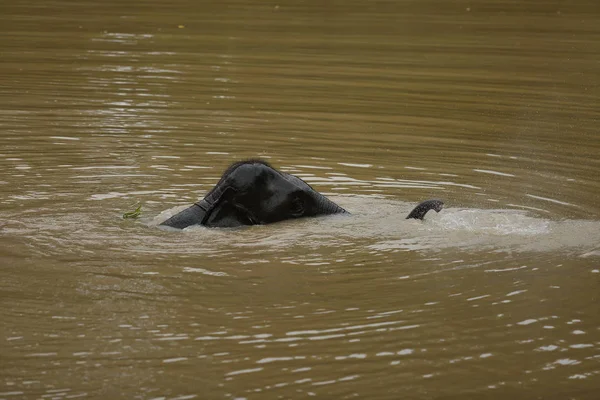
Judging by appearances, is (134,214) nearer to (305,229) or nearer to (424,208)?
(305,229)

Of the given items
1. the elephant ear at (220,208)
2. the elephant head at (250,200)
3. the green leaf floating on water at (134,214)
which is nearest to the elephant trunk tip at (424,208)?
the elephant head at (250,200)

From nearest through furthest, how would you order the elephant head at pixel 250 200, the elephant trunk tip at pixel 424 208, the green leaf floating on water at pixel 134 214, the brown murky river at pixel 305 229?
the brown murky river at pixel 305 229 → the elephant head at pixel 250 200 → the elephant trunk tip at pixel 424 208 → the green leaf floating on water at pixel 134 214

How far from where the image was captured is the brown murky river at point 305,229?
576 cm

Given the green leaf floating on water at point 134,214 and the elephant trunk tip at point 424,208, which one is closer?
the elephant trunk tip at point 424,208

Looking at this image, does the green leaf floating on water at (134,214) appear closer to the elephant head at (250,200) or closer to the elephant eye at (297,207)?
the elephant head at (250,200)

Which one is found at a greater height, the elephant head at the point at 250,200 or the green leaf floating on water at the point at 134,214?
the elephant head at the point at 250,200

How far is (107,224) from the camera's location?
8234 mm

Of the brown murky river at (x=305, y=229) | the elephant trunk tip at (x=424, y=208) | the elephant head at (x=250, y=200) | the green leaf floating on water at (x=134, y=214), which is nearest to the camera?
the brown murky river at (x=305, y=229)

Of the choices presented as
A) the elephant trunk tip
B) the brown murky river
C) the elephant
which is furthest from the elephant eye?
the elephant trunk tip

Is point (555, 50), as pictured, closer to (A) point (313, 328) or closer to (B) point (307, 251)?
(B) point (307, 251)

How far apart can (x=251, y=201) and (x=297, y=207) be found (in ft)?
1.05

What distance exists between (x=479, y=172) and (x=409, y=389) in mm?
5142

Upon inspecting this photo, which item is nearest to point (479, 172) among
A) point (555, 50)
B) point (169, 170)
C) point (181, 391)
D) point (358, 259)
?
point (169, 170)

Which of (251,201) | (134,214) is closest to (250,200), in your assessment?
(251,201)
